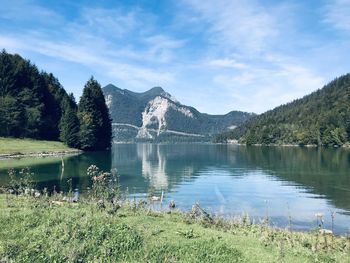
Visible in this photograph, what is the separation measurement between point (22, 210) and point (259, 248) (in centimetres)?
1502

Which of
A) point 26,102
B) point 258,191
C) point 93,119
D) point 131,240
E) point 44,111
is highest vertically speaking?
point 26,102

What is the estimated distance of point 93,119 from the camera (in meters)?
163

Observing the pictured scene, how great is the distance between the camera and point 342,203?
1922 inches

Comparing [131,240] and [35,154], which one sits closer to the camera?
[131,240]

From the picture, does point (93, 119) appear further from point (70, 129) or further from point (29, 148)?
point (29, 148)

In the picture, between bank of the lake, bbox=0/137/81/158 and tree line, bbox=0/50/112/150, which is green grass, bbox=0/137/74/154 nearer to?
bank of the lake, bbox=0/137/81/158

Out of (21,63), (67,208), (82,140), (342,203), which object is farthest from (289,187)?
(21,63)

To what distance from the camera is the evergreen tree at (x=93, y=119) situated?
154250 millimetres

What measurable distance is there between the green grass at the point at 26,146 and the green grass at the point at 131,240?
92.9 meters

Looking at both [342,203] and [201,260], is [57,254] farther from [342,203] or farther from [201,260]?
[342,203]

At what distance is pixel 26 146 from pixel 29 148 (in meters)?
2.06

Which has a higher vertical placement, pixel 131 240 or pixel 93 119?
pixel 93 119

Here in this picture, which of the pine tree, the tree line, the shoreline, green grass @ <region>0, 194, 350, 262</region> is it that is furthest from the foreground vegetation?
the pine tree

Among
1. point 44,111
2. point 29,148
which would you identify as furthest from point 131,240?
point 44,111
